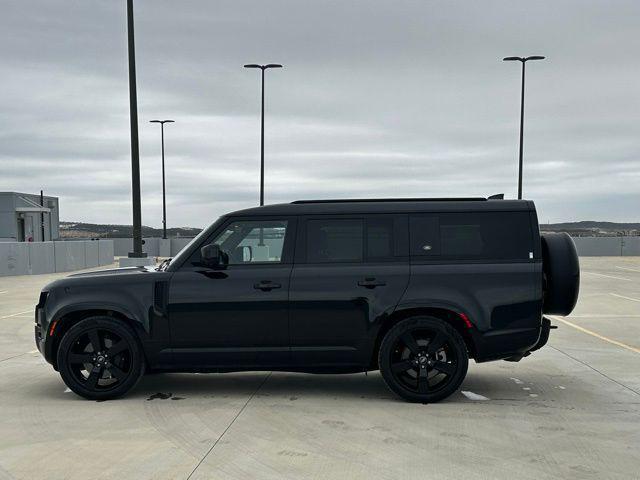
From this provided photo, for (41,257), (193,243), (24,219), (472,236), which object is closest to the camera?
(472,236)

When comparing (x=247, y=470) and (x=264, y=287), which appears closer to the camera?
(x=247, y=470)

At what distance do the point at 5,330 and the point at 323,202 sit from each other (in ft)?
24.3

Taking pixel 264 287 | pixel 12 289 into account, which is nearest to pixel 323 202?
pixel 264 287

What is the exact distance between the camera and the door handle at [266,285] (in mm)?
6738

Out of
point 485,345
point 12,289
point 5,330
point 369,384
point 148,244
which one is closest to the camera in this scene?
point 485,345

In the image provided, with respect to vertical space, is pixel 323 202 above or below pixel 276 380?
above

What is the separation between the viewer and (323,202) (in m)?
7.02

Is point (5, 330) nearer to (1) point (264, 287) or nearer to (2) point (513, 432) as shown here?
(1) point (264, 287)

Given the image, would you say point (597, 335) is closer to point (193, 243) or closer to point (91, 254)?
point (193, 243)

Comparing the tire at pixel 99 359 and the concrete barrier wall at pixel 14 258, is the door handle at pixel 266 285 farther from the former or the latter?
the concrete barrier wall at pixel 14 258

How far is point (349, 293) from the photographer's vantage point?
22.0 feet

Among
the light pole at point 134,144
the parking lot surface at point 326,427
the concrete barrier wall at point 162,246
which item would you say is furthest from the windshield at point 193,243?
the concrete barrier wall at point 162,246

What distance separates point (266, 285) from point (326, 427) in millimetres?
1524

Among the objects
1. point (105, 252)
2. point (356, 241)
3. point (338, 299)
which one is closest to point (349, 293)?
point (338, 299)
